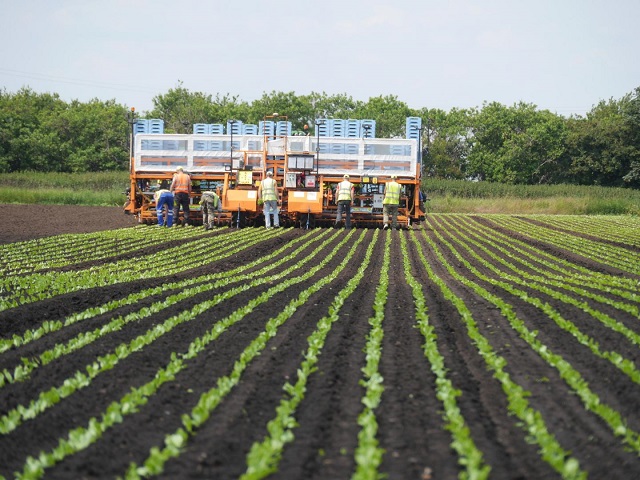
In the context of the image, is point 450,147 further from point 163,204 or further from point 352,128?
point 163,204

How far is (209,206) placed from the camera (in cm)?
2377

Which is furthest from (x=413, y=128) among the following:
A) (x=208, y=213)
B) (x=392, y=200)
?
(x=208, y=213)

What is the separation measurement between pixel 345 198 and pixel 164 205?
5585 millimetres

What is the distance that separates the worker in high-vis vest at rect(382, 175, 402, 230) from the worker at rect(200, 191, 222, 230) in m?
5.23

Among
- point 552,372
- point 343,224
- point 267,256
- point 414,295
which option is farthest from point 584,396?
point 343,224

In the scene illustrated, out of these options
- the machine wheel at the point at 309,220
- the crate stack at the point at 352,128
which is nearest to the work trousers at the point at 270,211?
the machine wheel at the point at 309,220

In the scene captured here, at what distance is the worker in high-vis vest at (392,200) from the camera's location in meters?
23.7

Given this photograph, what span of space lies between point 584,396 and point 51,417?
3693mm

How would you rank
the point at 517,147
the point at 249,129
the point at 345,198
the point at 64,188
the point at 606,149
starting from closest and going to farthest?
the point at 345,198
the point at 249,129
the point at 64,188
the point at 606,149
the point at 517,147

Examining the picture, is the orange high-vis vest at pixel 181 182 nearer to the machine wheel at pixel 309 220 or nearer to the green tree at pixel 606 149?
the machine wheel at pixel 309 220

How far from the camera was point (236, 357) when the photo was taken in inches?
263

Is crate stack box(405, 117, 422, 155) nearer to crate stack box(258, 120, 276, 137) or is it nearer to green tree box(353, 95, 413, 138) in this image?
crate stack box(258, 120, 276, 137)

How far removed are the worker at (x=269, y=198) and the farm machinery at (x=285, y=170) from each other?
37 cm

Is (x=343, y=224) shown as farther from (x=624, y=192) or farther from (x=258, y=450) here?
(x=624, y=192)
